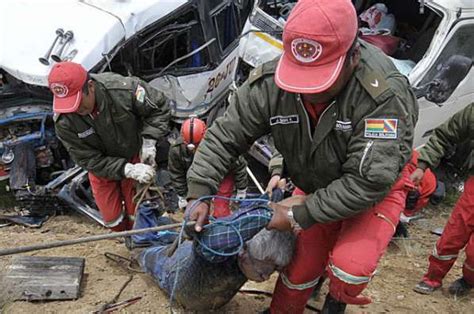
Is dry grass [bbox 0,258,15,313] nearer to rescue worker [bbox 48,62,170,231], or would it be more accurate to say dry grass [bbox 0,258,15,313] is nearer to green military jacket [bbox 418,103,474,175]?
rescue worker [bbox 48,62,170,231]

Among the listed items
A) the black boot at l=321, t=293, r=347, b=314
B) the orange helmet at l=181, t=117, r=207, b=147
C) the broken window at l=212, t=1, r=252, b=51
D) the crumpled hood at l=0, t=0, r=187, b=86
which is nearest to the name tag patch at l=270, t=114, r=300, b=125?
the black boot at l=321, t=293, r=347, b=314

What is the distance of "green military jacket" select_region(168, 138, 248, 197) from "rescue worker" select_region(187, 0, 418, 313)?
6.91ft

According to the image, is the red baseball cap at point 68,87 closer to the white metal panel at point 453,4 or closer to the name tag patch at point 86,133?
the name tag patch at point 86,133

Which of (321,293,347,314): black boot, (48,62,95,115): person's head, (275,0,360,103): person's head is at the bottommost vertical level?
(321,293,347,314): black boot

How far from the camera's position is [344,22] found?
94.5 inches

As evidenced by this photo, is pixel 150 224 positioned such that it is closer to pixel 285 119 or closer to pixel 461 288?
Answer: pixel 285 119

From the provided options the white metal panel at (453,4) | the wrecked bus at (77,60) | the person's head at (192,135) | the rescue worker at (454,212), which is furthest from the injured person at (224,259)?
the white metal panel at (453,4)

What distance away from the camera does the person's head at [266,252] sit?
9.81 feet

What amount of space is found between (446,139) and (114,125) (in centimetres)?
230

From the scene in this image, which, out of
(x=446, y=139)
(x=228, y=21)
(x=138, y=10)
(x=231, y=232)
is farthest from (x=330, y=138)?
(x=228, y=21)

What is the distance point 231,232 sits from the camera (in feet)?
9.51

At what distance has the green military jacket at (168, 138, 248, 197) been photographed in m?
5.07

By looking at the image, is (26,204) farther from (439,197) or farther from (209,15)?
(439,197)

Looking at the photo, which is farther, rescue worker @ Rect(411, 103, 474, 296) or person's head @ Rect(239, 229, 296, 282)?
rescue worker @ Rect(411, 103, 474, 296)
